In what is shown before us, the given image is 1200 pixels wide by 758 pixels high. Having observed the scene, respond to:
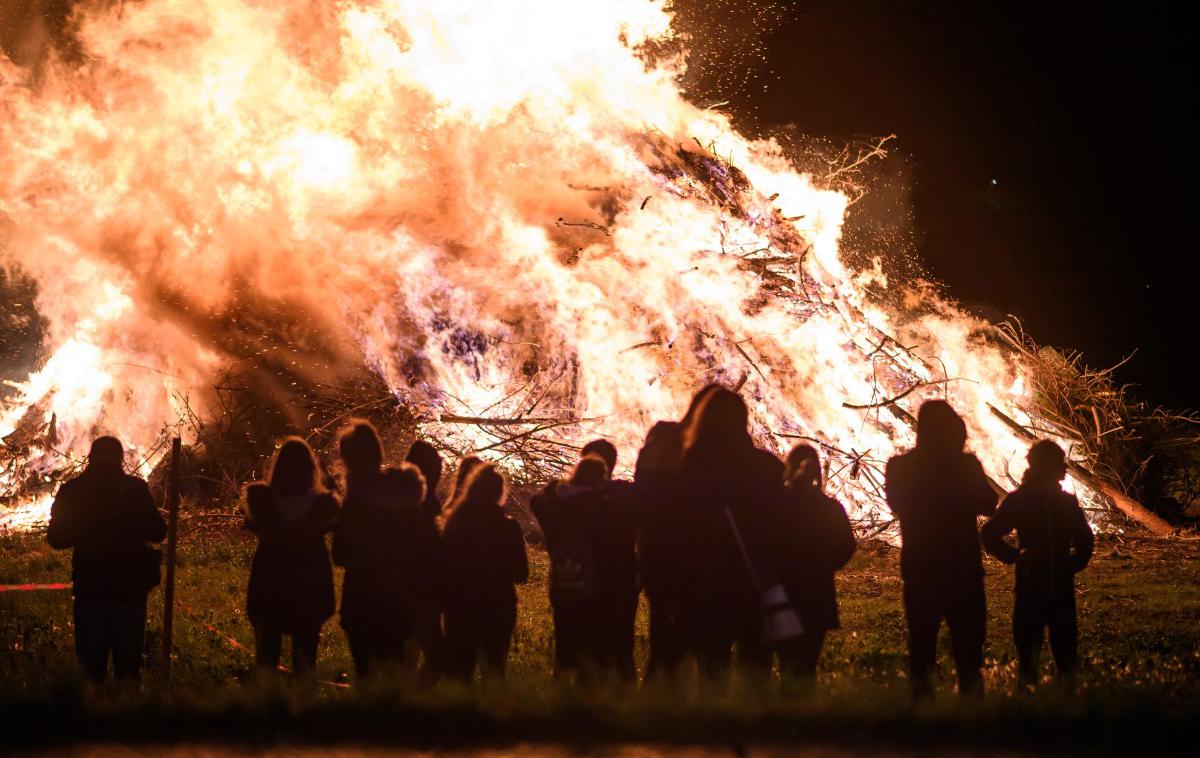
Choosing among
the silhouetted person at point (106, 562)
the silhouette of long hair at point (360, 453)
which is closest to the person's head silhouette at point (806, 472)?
the silhouette of long hair at point (360, 453)

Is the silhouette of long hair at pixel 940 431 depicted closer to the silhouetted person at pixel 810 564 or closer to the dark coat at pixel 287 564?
the silhouetted person at pixel 810 564

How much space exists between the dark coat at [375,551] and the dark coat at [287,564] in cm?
14

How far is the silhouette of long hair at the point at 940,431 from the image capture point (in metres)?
6.64

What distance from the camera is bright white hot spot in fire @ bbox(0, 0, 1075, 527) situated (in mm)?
15219

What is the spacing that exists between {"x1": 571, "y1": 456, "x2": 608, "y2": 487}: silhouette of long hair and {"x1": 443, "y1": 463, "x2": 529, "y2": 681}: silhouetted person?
0.49 metres

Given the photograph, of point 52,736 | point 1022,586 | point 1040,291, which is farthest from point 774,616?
point 1040,291

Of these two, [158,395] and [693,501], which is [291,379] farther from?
[693,501]

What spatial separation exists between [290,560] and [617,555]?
6.58 ft

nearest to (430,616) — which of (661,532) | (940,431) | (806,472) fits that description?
(661,532)

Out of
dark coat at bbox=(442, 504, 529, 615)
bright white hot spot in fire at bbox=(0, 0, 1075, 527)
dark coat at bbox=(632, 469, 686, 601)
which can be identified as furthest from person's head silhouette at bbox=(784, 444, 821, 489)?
bright white hot spot in fire at bbox=(0, 0, 1075, 527)

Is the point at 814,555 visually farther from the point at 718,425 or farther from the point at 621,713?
the point at 621,713

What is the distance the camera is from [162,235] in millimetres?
16609

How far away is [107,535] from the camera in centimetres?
691

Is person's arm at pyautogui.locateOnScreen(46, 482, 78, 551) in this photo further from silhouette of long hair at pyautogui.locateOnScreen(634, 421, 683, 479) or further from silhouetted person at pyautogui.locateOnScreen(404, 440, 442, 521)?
silhouette of long hair at pyautogui.locateOnScreen(634, 421, 683, 479)
